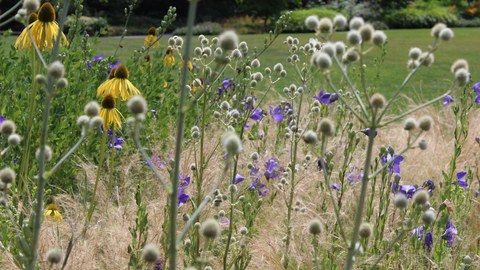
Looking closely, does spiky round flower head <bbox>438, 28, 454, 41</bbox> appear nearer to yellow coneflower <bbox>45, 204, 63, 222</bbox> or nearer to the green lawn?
yellow coneflower <bbox>45, 204, 63, 222</bbox>

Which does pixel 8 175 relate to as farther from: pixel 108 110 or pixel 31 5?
pixel 108 110

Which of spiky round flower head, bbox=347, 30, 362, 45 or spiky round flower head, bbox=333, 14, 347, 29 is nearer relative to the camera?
spiky round flower head, bbox=347, 30, 362, 45

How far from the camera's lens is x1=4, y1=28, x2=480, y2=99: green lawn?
36.0ft

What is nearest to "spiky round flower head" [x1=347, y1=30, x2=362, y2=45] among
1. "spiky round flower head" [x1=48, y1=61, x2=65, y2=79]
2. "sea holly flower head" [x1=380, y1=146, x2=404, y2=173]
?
"spiky round flower head" [x1=48, y1=61, x2=65, y2=79]

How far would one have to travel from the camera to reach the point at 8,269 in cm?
293

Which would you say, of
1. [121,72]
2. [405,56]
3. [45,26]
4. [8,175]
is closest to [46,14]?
[45,26]

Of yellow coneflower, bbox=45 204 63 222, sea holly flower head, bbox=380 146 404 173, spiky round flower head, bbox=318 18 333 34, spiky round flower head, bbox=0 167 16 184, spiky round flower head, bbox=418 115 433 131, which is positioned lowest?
yellow coneflower, bbox=45 204 63 222

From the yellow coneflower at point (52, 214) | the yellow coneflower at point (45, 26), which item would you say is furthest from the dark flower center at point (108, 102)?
the yellow coneflower at point (52, 214)

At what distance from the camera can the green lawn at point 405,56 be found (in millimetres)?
10969

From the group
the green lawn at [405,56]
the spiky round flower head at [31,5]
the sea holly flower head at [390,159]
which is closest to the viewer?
the spiky round flower head at [31,5]

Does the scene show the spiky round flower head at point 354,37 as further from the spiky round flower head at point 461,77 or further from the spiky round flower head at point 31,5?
the spiky round flower head at point 31,5

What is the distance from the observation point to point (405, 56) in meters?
16.0

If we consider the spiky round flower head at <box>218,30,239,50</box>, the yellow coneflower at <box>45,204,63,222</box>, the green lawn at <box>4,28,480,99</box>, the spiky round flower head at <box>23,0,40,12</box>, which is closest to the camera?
the spiky round flower head at <box>218,30,239,50</box>

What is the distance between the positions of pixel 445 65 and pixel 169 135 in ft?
34.1
